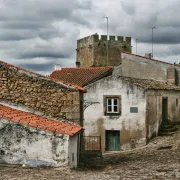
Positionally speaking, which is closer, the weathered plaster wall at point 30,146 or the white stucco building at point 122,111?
the weathered plaster wall at point 30,146

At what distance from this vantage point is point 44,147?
11008 millimetres

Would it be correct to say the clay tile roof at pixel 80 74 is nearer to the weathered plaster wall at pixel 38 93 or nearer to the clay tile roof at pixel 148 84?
the clay tile roof at pixel 148 84

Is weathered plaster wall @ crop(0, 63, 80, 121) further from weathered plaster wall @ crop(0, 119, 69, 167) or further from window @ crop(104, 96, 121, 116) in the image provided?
window @ crop(104, 96, 121, 116)

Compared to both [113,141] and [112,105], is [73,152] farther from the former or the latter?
[113,141]

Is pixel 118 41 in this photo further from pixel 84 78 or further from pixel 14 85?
pixel 14 85

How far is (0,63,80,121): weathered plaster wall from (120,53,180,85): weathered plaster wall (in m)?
17.1

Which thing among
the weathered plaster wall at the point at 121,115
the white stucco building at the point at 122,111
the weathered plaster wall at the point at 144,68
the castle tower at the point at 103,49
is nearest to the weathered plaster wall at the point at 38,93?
the white stucco building at the point at 122,111

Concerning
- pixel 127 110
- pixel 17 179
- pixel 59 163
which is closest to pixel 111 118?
pixel 127 110

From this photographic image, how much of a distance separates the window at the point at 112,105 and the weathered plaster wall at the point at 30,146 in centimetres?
1478

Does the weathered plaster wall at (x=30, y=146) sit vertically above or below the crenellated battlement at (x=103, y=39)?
below

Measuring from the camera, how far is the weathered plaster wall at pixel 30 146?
11.0 meters

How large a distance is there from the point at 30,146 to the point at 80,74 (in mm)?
22876

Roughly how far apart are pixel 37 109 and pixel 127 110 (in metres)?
12.5

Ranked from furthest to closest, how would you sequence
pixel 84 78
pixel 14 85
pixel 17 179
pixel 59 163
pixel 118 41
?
pixel 118 41 → pixel 84 78 → pixel 14 85 → pixel 59 163 → pixel 17 179
